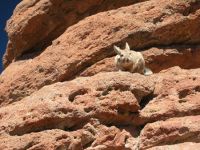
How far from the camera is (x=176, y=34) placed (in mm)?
18016

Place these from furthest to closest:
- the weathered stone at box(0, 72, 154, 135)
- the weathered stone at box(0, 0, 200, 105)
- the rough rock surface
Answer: the weathered stone at box(0, 0, 200, 105)
the weathered stone at box(0, 72, 154, 135)
the rough rock surface

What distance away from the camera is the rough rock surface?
43.7 feet

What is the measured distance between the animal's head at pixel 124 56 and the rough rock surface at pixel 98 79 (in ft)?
3.19

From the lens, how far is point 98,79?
1463 centimetres

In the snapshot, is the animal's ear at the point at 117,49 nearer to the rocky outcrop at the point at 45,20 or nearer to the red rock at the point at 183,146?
the rocky outcrop at the point at 45,20

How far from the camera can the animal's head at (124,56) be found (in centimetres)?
1638

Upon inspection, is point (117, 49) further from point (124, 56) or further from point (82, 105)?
point (82, 105)

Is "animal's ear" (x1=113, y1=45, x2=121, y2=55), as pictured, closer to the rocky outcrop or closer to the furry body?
the furry body

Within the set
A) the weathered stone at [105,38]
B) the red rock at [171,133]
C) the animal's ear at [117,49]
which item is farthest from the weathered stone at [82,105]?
the weathered stone at [105,38]

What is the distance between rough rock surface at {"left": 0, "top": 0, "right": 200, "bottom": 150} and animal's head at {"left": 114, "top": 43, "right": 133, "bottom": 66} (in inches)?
38.3

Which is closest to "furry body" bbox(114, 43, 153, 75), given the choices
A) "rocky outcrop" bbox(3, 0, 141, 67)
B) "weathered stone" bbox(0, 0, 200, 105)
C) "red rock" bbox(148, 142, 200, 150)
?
"weathered stone" bbox(0, 0, 200, 105)

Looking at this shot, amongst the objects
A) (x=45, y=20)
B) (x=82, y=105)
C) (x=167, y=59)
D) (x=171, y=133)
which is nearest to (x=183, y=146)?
(x=171, y=133)

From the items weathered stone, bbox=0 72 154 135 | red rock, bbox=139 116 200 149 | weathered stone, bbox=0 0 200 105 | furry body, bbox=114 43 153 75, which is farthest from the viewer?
weathered stone, bbox=0 0 200 105

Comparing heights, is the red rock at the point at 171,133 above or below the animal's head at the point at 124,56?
below
